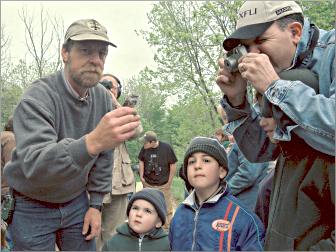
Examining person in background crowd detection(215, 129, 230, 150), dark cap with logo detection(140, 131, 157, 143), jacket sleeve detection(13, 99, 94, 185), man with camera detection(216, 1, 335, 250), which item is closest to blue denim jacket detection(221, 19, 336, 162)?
man with camera detection(216, 1, 335, 250)

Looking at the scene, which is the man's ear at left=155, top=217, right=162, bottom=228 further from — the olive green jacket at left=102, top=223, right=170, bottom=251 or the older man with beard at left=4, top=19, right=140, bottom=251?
the older man with beard at left=4, top=19, right=140, bottom=251

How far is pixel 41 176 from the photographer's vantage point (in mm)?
2023

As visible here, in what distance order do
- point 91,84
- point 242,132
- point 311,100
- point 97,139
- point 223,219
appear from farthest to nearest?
point 223,219 → point 91,84 → point 242,132 → point 97,139 → point 311,100

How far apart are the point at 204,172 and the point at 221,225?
13.2 inches

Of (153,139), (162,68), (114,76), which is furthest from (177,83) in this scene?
(114,76)

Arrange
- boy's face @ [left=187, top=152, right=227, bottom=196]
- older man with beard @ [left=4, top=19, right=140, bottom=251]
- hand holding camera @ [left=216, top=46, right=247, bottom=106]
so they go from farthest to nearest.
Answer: boy's face @ [left=187, top=152, right=227, bottom=196], older man with beard @ [left=4, top=19, right=140, bottom=251], hand holding camera @ [left=216, top=46, right=247, bottom=106]

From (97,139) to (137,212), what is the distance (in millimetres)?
1267

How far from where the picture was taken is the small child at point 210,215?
91.5 inches

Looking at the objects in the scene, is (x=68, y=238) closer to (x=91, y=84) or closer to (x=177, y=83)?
(x=91, y=84)

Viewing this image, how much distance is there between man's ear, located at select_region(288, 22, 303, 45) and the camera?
58.5 inches

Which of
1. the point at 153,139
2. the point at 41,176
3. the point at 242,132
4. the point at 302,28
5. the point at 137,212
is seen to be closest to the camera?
the point at 302,28

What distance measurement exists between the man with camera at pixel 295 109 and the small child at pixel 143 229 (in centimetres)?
134

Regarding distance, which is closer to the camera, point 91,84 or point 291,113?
point 291,113

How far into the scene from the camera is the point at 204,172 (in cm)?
262
